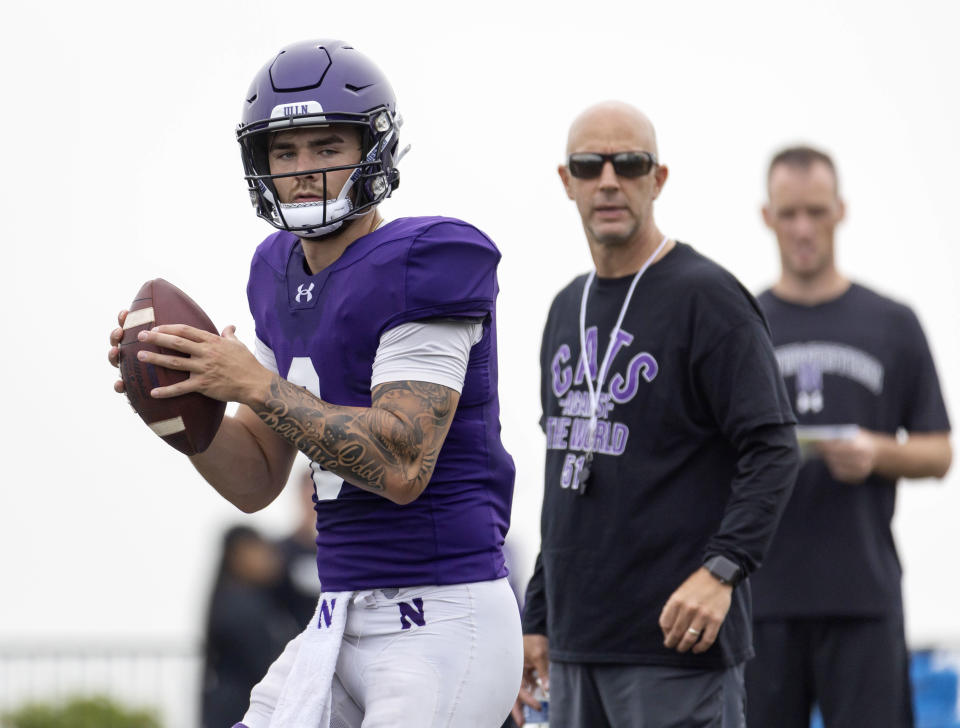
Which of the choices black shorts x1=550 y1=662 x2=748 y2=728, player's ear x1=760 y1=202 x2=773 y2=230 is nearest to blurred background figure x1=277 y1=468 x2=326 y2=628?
player's ear x1=760 y1=202 x2=773 y2=230

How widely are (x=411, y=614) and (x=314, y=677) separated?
244mm

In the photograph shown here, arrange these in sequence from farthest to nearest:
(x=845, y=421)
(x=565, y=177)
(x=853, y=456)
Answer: (x=845, y=421)
(x=853, y=456)
(x=565, y=177)

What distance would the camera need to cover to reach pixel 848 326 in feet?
17.7

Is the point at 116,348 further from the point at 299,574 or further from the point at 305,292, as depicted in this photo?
the point at 299,574

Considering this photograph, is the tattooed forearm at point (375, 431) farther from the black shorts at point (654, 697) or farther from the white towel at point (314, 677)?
the black shorts at point (654, 697)

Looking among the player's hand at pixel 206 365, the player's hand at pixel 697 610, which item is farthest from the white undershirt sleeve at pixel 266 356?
the player's hand at pixel 697 610

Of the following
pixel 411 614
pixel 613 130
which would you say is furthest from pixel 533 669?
pixel 613 130

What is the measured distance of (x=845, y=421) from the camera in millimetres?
5297

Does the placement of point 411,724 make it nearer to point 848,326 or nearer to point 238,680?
point 848,326

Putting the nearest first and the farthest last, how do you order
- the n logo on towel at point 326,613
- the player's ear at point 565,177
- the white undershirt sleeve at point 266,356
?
the n logo on towel at point 326,613 → the white undershirt sleeve at point 266,356 → the player's ear at point 565,177

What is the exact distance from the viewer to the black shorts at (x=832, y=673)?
5.09 meters

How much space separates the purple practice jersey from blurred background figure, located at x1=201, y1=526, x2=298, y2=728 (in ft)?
14.4

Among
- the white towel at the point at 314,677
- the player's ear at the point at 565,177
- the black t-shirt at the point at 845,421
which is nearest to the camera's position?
the white towel at the point at 314,677

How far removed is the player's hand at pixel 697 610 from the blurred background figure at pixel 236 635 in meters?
4.05
